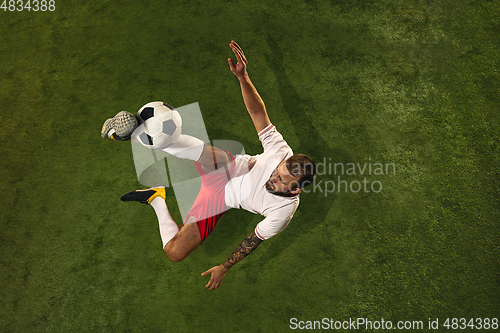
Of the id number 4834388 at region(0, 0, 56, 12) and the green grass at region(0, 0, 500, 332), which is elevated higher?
the id number 4834388 at region(0, 0, 56, 12)

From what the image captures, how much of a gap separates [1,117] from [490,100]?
594cm

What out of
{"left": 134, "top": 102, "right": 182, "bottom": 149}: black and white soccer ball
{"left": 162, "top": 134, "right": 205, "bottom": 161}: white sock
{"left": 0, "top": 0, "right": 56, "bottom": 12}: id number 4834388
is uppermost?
{"left": 0, "top": 0, "right": 56, "bottom": 12}: id number 4834388

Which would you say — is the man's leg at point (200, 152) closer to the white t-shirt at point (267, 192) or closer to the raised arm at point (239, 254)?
the white t-shirt at point (267, 192)

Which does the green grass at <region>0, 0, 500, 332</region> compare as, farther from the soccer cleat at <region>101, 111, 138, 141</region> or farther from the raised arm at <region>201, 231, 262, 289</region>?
the soccer cleat at <region>101, 111, 138, 141</region>

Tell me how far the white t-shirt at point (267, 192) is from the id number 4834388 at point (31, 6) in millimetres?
3387

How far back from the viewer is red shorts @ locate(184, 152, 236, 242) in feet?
8.77

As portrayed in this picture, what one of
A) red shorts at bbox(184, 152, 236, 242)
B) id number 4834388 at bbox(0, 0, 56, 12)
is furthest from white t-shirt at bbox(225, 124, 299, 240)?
id number 4834388 at bbox(0, 0, 56, 12)

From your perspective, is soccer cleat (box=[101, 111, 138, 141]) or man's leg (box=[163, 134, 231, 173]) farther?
man's leg (box=[163, 134, 231, 173])

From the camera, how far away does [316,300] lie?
298 centimetres

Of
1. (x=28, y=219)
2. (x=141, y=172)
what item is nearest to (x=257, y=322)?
(x=141, y=172)

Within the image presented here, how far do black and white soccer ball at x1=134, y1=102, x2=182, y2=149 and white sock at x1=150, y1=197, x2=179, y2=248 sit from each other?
2.47ft

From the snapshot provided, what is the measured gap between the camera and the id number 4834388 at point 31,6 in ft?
11.5

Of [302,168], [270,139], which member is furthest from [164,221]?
[302,168]

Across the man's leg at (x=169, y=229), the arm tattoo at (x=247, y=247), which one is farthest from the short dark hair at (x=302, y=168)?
the man's leg at (x=169, y=229)
